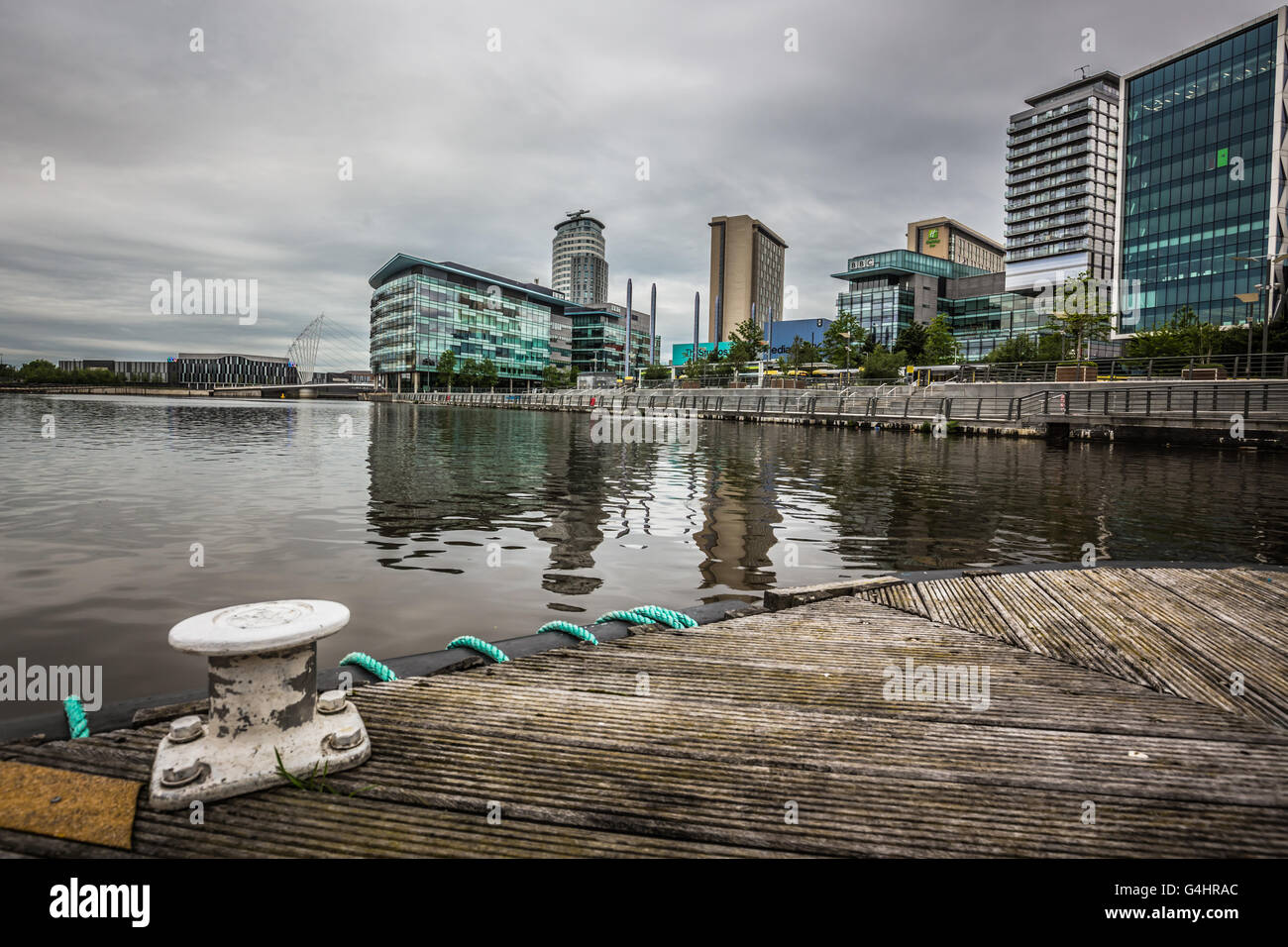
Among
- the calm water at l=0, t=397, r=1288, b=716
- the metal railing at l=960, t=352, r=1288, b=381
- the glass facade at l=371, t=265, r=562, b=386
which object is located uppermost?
the glass facade at l=371, t=265, r=562, b=386

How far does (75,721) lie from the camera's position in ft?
10.2

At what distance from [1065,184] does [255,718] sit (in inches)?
6706

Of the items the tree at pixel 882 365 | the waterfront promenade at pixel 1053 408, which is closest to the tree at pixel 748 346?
the tree at pixel 882 365

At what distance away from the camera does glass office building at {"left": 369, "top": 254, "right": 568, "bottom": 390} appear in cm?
Result: 13838

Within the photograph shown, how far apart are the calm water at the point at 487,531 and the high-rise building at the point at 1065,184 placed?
133658mm

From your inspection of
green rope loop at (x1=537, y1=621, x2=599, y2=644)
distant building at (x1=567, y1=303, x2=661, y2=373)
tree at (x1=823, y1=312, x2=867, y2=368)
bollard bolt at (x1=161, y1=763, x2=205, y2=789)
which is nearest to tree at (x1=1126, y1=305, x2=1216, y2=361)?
tree at (x1=823, y1=312, x2=867, y2=368)

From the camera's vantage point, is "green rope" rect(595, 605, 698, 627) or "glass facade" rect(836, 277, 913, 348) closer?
"green rope" rect(595, 605, 698, 627)

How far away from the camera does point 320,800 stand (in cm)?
261

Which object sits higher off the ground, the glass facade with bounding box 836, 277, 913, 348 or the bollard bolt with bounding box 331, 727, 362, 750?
the glass facade with bounding box 836, 277, 913, 348

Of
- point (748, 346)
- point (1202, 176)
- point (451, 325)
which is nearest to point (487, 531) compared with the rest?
point (748, 346)

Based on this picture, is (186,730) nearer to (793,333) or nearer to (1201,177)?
(1201,177)

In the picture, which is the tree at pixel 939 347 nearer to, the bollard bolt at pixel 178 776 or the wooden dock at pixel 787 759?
the wooden dock at pixel 787 759

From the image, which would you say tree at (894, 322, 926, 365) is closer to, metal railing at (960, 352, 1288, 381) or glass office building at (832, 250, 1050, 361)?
metal railing at (960, 352, 1288, 381)
